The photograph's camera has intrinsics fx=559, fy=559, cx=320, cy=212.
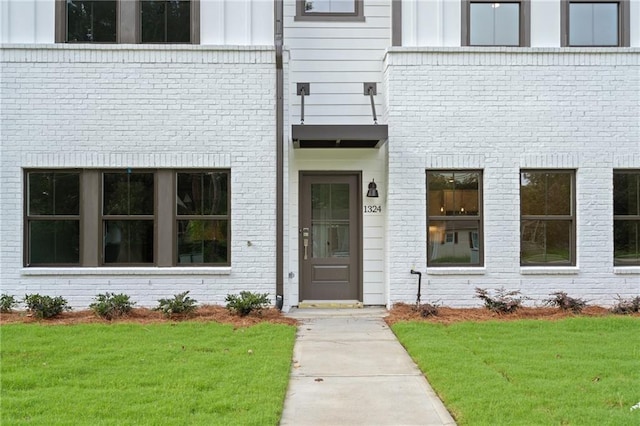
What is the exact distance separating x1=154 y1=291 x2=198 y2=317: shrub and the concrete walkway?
5.79 feet

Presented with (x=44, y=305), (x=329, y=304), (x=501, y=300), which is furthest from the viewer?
→ (x=329, y=304)

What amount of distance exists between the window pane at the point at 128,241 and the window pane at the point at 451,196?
4792mm

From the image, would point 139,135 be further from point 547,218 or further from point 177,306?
point 547,218

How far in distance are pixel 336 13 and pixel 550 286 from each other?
605 centimetres

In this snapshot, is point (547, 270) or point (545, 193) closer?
point (547, 270)

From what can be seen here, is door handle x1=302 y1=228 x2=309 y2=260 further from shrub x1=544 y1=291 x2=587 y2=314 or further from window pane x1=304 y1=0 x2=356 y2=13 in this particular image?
shrub x1=544 y1=291 x2=587 y2=314

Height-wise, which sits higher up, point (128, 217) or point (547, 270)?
point (128, 217)

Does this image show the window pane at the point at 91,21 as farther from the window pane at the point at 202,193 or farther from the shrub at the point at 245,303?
the shrub at the point at 245,303

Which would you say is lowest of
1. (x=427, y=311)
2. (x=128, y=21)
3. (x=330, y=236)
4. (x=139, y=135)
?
(x=427, y=311)

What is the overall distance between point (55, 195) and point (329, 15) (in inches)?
222

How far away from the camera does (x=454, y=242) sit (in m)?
9.60

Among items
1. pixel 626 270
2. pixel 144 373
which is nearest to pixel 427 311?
pixel 626 270

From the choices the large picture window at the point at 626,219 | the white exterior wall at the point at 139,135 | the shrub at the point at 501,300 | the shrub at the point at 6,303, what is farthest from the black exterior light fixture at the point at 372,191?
the shrub at the point at 6,303

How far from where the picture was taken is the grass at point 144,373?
4.48 metres
